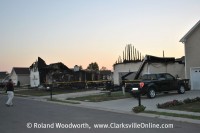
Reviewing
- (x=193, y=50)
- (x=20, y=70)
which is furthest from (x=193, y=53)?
(x=20, y=70)

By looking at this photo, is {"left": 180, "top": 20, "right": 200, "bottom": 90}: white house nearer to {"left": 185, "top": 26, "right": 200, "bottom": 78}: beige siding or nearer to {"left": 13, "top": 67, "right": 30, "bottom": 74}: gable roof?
{"left": 185, "top": 26, "right": 200, "bottom": 78}: beige siding

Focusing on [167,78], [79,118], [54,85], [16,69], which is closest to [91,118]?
[79,118]

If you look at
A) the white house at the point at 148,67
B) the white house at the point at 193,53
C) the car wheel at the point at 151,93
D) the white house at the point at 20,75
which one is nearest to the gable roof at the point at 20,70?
the white house at the point at 20,75

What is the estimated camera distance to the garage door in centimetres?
2823

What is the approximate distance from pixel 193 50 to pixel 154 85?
25.2 feet

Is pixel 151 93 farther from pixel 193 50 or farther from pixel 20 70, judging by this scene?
pixel 20 70

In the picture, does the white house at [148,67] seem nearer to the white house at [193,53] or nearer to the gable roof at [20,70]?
the white house at [193,53]

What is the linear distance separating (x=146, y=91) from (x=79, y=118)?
30.5 ft

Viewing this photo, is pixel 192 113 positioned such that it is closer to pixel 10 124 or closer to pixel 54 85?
pixel 10 124

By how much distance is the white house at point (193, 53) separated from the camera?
28016 mm

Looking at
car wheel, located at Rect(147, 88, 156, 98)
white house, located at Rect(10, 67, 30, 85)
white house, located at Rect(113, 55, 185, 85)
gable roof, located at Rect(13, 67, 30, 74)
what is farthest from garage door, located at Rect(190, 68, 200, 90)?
gable roof, located at Rect(13, 67, 30, 74)

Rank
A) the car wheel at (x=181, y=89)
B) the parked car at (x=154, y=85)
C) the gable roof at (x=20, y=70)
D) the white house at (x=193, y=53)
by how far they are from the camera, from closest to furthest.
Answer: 1. the parked car at (x=154, y=85)
2. the car wheel at (x=181, y=89)
3. the white house at (x=193, y=53)
4. the gable roof at (x=20, y=70)

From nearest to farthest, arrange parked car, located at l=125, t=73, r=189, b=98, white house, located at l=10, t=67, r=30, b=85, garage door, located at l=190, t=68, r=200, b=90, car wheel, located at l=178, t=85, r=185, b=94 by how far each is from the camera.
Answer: parked car, located at l=125, t=73, r=189, b=98 → car wheel, located at l=178, t=85, r=185, b=94 → garage door, located at l=190, t=68, r=200, b=90 → white house, located at l=10, t=67, r=30, b=85

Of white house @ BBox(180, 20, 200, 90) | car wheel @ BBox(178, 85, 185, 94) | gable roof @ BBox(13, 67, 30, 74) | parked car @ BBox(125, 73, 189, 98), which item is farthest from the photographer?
gable roof @ BBox(13, 67, 30, 74)
